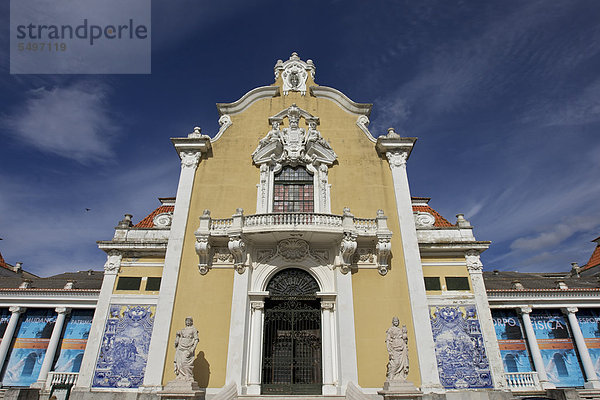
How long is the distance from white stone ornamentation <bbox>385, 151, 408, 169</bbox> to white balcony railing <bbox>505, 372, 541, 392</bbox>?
936cm

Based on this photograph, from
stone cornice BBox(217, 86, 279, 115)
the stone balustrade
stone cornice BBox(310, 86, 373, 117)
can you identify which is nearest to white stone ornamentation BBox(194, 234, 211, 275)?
the stone balustrade

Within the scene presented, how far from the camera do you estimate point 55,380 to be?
43.4 feet

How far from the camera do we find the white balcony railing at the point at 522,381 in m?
13.6

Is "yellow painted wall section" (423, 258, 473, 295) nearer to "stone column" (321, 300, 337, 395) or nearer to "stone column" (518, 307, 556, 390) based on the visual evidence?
"stone column" (321, 300, 337, 395)

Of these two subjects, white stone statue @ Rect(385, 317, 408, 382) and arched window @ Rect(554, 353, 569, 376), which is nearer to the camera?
white stone statue @ Rect(385, 317, 408, 382)

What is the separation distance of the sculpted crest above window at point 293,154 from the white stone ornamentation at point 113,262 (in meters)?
6.28

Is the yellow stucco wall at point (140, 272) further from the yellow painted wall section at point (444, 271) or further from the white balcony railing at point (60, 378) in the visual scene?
the yellow painted wall section at point (444, 271)

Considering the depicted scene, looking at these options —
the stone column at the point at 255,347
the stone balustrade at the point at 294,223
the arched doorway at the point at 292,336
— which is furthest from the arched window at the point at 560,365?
the stone column at the point at 255,347

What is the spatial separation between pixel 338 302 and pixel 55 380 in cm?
1132

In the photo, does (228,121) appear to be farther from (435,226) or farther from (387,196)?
(435,226)

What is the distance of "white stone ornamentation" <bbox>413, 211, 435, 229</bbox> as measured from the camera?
14.7m

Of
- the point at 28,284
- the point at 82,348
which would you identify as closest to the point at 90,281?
the point at 28,284

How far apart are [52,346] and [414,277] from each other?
58.0 feet

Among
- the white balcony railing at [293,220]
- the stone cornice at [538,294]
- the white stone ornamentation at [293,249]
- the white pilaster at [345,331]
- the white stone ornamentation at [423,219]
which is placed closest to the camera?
the white pilaster at [345,331]
